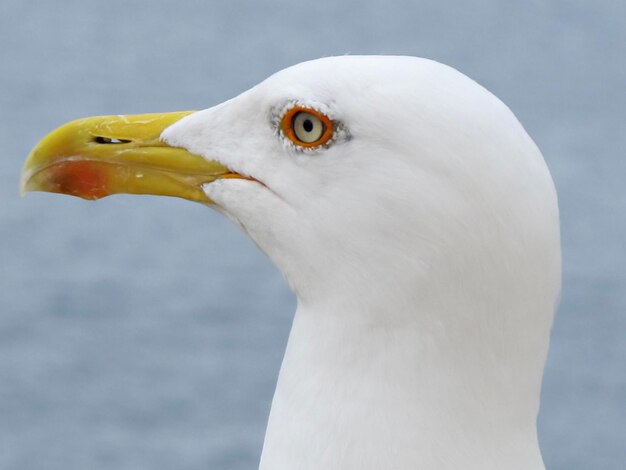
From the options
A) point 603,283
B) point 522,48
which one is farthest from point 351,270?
point 522,48

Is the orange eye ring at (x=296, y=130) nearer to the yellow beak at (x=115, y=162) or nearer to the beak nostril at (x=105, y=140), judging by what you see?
the yellow beak at (x=115, y=162)

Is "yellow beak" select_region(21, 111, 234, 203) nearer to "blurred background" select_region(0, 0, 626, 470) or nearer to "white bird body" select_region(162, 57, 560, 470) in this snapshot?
"white bird body" select_region(162, 57, 560, 470)

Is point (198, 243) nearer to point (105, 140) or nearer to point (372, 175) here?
point (105, 140)

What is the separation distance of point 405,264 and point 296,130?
271 millimetres

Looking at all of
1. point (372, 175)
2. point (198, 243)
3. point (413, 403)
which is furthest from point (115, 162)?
point (198, 243)

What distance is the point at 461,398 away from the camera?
232 centimetres

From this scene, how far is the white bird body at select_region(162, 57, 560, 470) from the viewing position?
7.37 ft

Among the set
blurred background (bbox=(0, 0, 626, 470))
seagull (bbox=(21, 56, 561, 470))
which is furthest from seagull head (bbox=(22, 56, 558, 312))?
blurred background (bbox=(0, 0, 626, 470))

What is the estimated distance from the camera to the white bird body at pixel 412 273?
2.25 metres

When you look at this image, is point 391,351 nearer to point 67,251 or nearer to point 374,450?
point 374,450

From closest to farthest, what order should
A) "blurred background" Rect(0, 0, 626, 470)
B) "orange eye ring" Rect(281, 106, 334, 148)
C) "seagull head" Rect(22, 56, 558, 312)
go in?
"seagull head" Rect(22, 56, 558, 312)
"orange eye ring" Rect(281, 106, 334, 148)
"blurred background" Rect(0, 0, 626, 470)

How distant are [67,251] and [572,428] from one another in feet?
8.53

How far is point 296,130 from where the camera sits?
240cm

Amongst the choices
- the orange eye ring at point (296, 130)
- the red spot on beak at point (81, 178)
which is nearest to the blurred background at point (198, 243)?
the red spot on beak at point (81, 178)
